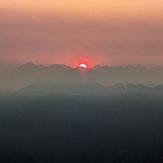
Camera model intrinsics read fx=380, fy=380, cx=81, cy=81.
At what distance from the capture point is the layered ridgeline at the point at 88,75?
43.6ft

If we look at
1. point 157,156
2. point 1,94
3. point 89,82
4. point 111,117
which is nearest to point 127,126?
point 111,117

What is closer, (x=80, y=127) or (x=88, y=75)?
(x=88, y=75)

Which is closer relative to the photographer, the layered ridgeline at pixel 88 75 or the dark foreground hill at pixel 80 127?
the layered ridgeline at pixel 88 75

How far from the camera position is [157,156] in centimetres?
1841

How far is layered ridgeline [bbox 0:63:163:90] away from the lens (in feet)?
43.6

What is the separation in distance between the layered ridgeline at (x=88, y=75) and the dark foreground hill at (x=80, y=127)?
1.71 feet

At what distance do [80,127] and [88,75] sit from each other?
441 centimetres

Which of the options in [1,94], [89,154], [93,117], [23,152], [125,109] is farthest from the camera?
[125,109]

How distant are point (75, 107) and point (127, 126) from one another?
3.11 meters

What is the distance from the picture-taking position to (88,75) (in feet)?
56.0

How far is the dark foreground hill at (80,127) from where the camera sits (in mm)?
18125

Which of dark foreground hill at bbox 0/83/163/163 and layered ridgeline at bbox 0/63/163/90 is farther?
dark foreground hill at bbox 0/83/163/163

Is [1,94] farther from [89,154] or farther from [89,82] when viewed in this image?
[89,154]

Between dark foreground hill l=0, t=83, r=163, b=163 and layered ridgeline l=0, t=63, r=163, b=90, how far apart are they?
0.52 m
